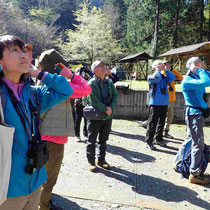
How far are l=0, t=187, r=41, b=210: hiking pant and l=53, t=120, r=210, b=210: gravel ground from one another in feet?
4.44

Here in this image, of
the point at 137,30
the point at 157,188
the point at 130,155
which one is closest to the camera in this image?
the point at 157,188

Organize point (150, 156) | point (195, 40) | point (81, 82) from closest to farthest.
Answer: point (81, 82), point (150, 156), point (195, 40)

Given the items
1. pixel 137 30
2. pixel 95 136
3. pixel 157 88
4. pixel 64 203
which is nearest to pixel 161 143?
pixel 157 88

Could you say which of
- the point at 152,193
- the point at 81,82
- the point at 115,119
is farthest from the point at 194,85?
the point at 115,119

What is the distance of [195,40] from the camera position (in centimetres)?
3027

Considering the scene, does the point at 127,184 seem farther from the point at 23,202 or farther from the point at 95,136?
the point at 23,202

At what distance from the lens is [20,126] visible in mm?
1474

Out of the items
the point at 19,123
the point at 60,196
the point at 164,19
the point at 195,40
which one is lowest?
the point at 60,196

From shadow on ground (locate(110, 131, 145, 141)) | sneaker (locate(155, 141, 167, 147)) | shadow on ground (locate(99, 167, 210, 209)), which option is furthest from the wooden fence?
shadow on ground (locate(99, 167, 210, 209))

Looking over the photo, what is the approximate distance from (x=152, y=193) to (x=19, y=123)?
2.48 meters

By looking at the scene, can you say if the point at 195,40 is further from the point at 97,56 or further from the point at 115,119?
the point at 115,119

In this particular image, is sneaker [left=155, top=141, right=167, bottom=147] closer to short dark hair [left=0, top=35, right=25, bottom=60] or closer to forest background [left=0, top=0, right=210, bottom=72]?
short dark hair [left=0, top=35, right=25, bottom=60]

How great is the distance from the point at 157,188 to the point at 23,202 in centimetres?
239

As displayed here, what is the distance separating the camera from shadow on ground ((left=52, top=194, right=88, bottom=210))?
2814 mm
